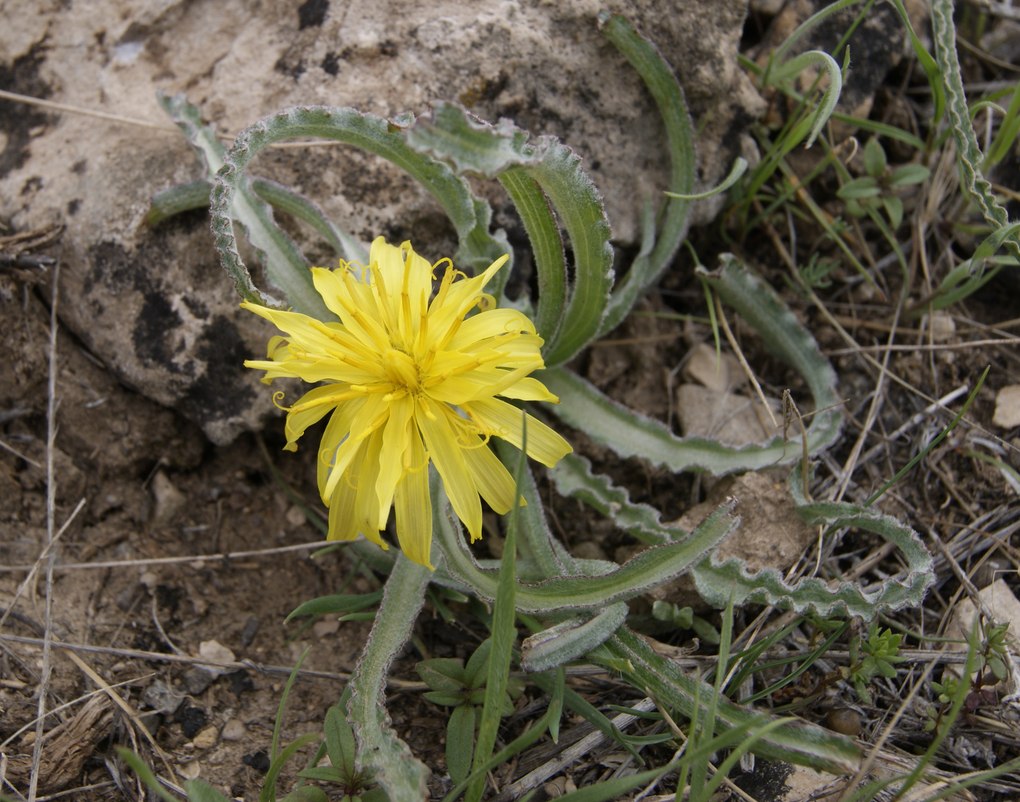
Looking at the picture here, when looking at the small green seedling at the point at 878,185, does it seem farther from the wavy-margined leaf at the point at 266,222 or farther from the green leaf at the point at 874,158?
the wavy-margined leaf at the point at 266,222

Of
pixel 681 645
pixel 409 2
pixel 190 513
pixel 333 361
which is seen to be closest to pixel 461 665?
pixel 681 645

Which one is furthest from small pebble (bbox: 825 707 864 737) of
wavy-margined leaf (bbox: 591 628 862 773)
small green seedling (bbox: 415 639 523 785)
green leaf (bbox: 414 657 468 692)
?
green leaf (bbox: 414 657 468 692)

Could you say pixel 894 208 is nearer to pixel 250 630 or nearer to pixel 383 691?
pixel 383 691

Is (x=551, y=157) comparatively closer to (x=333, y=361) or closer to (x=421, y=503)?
(x=333, y=361)

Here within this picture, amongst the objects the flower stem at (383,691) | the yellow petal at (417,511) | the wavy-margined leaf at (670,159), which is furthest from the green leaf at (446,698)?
the wavy-margined leaf at (670,159)

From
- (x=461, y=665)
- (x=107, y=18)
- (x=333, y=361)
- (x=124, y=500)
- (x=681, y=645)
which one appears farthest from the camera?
(x=107, y=18)

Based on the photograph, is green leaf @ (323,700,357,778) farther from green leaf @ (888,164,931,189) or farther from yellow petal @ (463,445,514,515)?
green leaf @ (888,164,931,189)

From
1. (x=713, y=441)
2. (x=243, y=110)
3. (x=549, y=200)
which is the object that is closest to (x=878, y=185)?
(x=713, y=441)

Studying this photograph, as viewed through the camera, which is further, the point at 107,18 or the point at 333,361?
the point at 107,18
